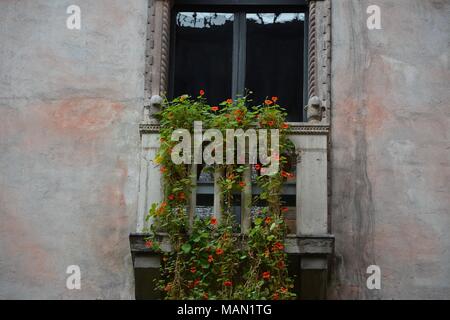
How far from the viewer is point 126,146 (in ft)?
39.8

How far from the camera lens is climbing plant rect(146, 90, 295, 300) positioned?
1098 cm

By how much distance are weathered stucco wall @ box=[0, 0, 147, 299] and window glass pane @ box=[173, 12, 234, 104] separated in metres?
0.47

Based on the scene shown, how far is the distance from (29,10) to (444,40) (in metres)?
4.23

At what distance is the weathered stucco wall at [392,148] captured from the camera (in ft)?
38.3

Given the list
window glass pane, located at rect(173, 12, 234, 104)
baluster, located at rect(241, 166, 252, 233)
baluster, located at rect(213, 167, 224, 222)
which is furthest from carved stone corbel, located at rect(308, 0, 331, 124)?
baluster, located at rect(213, 167, 224, 222)

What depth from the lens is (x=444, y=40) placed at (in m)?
12.5

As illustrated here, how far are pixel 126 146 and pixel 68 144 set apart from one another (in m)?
0.57

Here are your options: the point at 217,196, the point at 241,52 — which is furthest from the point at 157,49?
the point at 217,196

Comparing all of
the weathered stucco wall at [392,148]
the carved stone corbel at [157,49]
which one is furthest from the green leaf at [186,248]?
the carved stone corbel at [157,49]

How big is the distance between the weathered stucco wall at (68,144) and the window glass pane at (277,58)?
44.9 inches

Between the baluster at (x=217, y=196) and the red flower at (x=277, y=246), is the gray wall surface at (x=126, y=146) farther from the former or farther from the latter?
the baluster at (x=217, y=196)

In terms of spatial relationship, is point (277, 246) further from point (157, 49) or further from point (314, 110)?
point (157, 49)

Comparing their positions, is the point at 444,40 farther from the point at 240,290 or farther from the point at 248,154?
the point at 240,290

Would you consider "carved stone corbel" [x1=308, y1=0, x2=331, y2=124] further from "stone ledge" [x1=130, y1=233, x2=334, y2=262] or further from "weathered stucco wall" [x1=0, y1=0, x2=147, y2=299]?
"weathered stucco wall" [x1=0, y1=0, x2=147, y2=299]
